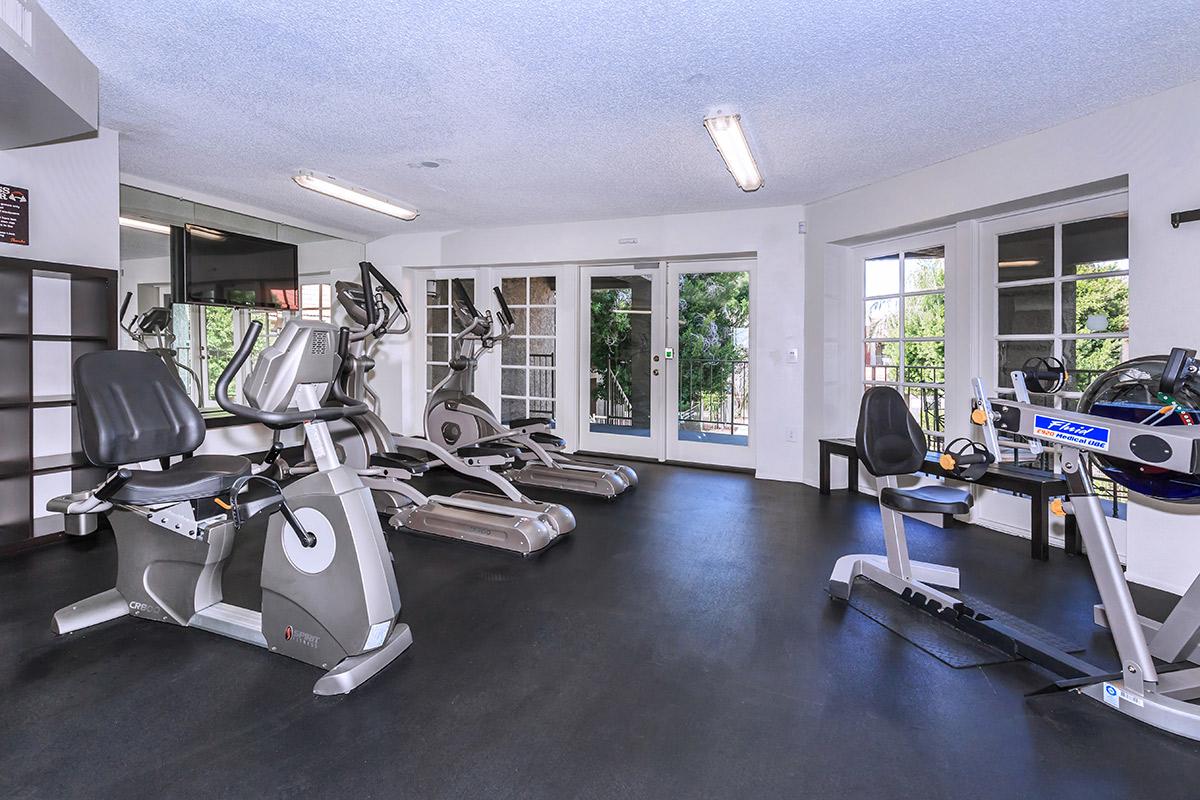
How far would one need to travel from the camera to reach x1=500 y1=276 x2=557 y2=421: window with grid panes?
6.62 meters

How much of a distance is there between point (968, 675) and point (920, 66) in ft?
8.33

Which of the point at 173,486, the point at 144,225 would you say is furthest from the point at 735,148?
the point at 144,225

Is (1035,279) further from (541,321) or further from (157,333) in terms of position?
(157,333)

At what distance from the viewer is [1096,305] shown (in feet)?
11.3

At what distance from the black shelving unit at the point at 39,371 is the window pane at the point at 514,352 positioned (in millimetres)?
3628

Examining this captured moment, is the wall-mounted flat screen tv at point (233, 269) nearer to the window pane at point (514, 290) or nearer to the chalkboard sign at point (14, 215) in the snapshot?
the chalkboard sign at point (14, 215)

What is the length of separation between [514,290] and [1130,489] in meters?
5.58

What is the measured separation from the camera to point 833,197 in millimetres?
4922

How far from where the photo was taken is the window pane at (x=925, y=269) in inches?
172

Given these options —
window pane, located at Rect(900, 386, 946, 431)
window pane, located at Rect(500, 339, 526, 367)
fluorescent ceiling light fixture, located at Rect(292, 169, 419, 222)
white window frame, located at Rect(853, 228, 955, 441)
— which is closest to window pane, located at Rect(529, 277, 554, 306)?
window pane, located at Rect(500, 339, 526, 367)

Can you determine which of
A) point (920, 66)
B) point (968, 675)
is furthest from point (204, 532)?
point (920, 66)

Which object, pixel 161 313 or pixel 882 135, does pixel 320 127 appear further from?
pixel 882 135

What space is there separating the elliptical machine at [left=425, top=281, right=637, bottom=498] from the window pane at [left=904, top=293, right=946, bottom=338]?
2447 millimetres

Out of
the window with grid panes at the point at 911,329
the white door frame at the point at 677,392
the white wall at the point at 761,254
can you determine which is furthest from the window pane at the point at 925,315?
the white door frame at the point at 677,392
